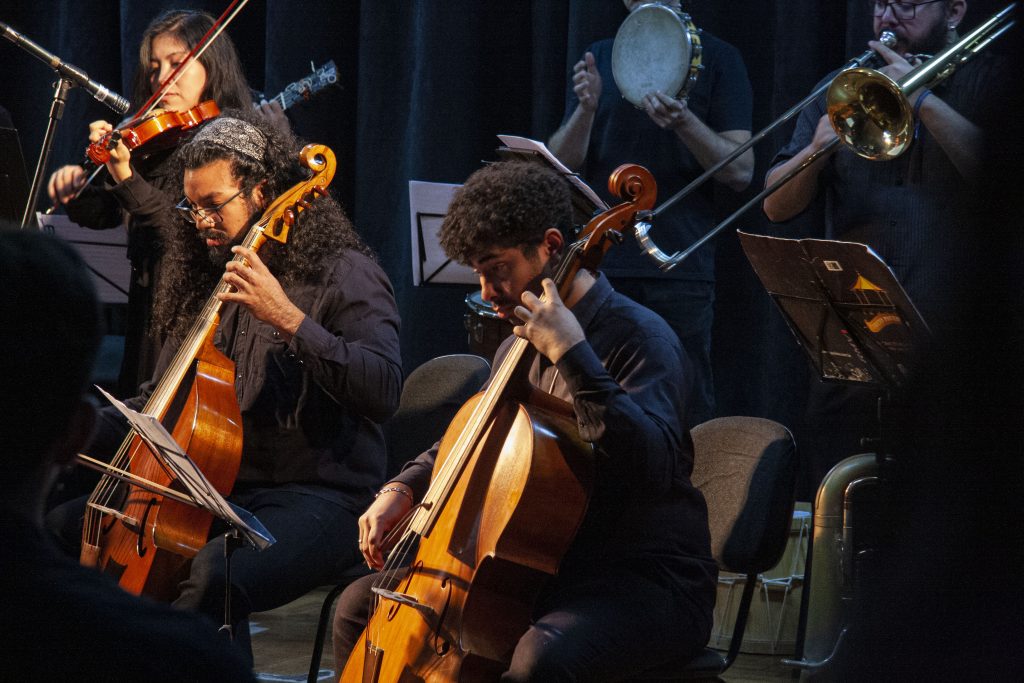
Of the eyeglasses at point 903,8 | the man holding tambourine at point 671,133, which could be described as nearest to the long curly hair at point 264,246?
the man holding tambourine at point 671,133

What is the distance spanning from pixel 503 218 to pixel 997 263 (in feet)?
5.35

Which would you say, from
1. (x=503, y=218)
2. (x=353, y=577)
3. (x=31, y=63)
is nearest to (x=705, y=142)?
(x=503, y=218)

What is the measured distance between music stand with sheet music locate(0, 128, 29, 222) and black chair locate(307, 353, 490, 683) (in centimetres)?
113

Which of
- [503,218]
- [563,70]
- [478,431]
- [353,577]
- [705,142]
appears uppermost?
[563,70]

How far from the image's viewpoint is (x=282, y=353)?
2.57m

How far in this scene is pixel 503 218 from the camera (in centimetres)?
219

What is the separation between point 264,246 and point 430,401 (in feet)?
1.83

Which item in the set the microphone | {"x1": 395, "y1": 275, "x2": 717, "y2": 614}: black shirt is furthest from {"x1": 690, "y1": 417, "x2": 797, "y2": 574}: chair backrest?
the microphone

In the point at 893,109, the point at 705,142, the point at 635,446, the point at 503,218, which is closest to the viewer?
the point at 635,446

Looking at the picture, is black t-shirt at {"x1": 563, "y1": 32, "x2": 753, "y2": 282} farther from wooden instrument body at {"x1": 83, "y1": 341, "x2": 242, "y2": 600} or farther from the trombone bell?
wooden instrument body at {"x1": 83, "y1": 341, "x2": 242, "y2": 600}

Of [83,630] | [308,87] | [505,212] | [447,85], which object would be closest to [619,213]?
[505,212]

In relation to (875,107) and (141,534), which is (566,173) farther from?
(141,534)

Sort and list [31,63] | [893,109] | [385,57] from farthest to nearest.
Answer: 1. [31,63]
2. [385,57]
3. [893,109]

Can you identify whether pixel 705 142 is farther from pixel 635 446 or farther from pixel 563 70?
pixel 635 446
